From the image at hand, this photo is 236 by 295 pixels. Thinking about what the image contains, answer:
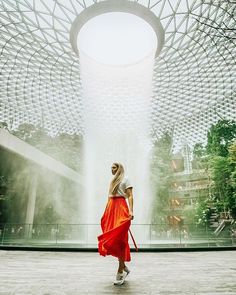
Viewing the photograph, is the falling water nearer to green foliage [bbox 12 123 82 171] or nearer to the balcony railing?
green foliage [bbox 12 123 82 171]

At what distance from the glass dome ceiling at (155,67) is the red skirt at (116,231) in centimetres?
1195

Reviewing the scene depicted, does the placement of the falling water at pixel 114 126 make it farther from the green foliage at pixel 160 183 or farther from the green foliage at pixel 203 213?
the green foliage at pixel 203 213

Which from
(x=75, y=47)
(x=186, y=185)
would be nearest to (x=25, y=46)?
(x=75, y=47)

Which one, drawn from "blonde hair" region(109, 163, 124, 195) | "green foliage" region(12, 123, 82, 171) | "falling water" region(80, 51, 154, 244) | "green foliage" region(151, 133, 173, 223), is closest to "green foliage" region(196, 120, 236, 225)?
"green foliage" region(151, 133, 173, 223)

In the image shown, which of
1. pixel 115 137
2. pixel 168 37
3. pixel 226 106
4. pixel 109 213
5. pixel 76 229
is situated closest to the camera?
pixel 109 213

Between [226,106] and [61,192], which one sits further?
[226,106]

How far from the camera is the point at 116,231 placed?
3.96m

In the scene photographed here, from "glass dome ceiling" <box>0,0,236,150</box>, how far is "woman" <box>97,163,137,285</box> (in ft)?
38.2

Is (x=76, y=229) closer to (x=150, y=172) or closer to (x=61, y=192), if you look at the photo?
(x=61, y=192)

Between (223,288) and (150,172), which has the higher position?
(150,172)

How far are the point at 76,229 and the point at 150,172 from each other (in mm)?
17689

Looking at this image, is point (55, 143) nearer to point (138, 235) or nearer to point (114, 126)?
point (114, 126)

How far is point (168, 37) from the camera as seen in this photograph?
22.9m

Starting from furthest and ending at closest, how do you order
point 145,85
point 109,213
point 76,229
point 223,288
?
point 145,85 < point 76,229 < point 109,213 < point 223,288
